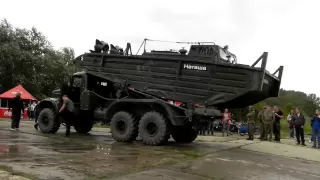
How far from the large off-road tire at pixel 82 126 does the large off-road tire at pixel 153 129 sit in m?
4.16

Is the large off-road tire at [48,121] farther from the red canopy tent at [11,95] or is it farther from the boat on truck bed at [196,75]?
the red canopy tent at [11,95]

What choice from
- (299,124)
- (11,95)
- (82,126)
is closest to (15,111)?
(82,126)

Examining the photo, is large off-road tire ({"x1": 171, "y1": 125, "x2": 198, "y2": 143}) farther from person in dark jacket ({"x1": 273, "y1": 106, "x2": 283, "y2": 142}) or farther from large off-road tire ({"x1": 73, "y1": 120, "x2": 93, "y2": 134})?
person in dark jacket ({"x1": 273, "y1": 106, "x2": 283, "y2": 142})

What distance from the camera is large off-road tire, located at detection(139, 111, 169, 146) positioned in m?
10.3

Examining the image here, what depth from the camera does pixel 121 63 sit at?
1165 centimetres

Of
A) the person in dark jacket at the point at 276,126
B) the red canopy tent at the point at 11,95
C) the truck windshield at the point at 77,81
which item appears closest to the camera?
the truck windshield at the point at 77,81

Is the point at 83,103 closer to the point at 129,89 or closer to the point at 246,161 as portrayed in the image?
the point at 129,89

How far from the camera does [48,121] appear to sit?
42.1 ft

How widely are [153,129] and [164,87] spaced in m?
1.30

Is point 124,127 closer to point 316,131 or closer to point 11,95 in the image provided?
point 316,131

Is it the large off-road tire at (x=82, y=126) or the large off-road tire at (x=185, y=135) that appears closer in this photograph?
the large off-road tire at (x=185, y=135)

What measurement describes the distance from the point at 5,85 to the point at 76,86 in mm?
33201

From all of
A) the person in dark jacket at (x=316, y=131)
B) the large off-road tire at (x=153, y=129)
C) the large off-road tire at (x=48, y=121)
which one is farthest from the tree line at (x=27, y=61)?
the person in dark jacket at (x=316, y=131)

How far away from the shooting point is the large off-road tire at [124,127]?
10945mm
